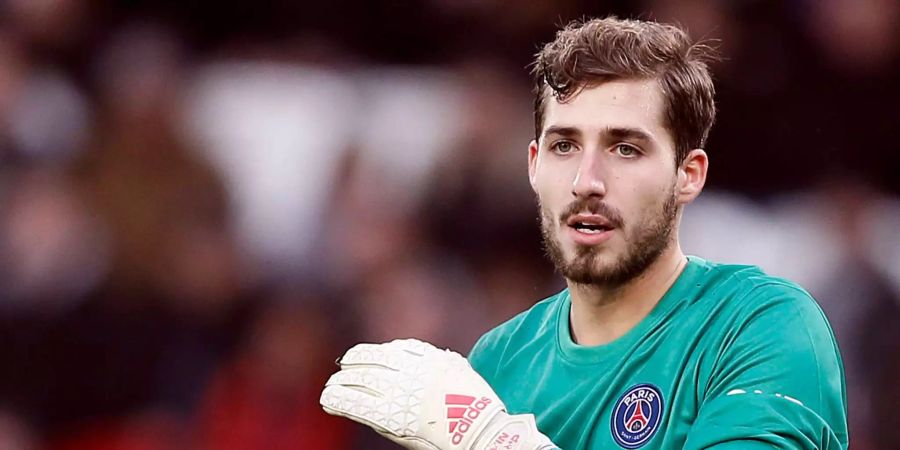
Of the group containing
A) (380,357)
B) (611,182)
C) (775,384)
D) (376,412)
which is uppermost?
(611,182)

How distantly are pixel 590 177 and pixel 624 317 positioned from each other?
1.27 ft

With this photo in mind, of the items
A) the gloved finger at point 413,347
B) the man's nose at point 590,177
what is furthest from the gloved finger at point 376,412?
the man's nose at point 590,177

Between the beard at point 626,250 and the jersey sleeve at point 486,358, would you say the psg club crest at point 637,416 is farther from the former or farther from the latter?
the jersey sleeve at point 486,358

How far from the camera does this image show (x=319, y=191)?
5723mm

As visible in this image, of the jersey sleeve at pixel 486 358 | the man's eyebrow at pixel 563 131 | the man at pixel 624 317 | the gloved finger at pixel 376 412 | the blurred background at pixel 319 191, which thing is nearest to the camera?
the man at pixel 624 317

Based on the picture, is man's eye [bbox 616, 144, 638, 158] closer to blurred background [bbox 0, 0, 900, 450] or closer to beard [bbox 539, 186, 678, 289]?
beard [bbox 539, 186, 678, 289]

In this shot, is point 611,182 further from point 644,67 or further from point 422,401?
point 422,401

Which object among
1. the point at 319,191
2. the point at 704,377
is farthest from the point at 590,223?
the point at 319,191

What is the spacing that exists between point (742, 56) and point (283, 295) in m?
2.43

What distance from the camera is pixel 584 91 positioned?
2.98 meters

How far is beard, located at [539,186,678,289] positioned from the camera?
115 inches

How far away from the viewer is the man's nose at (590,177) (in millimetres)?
2869

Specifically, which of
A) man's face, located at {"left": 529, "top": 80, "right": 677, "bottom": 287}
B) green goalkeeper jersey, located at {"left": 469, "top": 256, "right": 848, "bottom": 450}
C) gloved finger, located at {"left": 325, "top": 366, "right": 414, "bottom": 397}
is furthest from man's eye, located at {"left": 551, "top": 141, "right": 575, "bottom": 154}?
gloved finger, located at {"left": 325, "top": 366, "right": 414, "bottom": 397}

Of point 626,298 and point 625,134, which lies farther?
point 626,298
